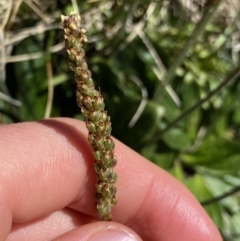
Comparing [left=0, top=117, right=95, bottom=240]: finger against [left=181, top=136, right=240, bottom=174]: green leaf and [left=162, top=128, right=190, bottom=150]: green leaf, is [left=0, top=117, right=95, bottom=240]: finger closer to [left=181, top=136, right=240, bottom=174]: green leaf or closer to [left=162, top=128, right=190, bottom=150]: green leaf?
[left=162, top=128, right=190, bottom=150]: green leaf

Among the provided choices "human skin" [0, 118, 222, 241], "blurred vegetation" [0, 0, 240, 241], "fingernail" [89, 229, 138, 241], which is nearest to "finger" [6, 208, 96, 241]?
"human skin" [0, 118, 222, 241]

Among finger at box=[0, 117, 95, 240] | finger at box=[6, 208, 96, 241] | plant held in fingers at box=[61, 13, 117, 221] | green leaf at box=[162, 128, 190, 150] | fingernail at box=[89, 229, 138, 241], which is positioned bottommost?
finger at box=[6, 208, 96, 241]

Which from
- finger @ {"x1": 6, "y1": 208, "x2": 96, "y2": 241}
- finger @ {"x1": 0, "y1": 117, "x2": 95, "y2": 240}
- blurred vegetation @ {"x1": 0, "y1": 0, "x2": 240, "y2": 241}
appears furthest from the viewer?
blurred vegetation @ {"x1": 0, "y1": 0, "x2": 240, "y2": 241}

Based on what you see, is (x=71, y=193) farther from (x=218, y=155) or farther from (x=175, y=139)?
(x=218, y=155)

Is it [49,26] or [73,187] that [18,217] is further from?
[49,26]

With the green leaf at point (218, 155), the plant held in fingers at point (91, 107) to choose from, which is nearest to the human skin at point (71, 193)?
the plant held in fingers at point (91, 107)

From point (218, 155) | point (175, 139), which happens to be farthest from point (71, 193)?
point (218, 155)

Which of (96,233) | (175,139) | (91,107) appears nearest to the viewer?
(91,107)
